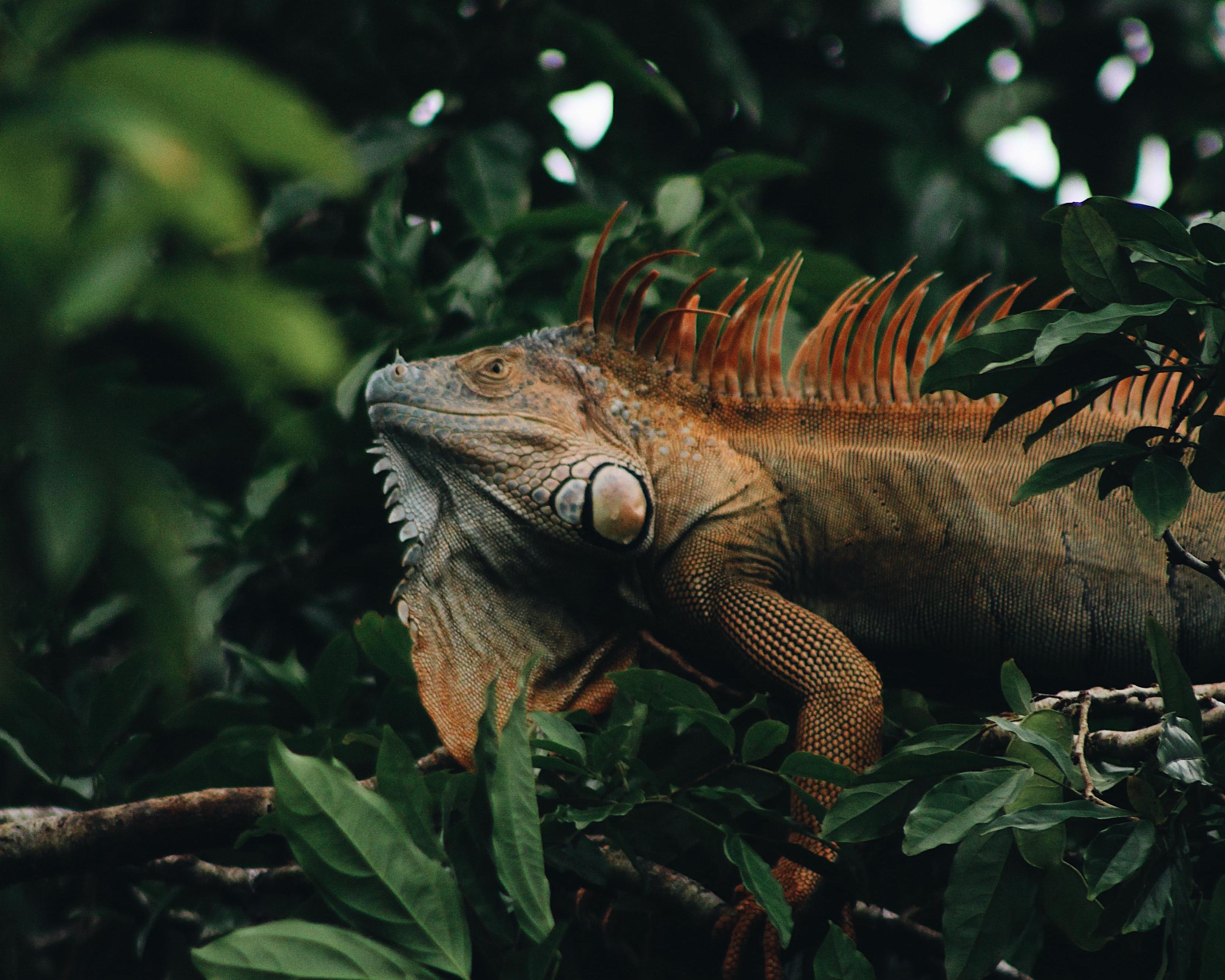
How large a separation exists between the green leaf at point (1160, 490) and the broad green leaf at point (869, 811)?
61cm

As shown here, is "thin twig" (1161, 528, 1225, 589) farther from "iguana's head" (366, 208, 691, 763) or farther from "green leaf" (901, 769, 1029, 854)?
"iguana's head" (366, 208, 691, 763)

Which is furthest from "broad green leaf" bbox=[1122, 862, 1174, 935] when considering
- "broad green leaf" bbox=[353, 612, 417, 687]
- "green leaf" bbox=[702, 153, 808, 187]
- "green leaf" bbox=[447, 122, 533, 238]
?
"green leaf" bbox=[447, 122, 533, 238]

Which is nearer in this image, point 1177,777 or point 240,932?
point 240,932

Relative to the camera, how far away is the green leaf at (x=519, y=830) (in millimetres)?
2018

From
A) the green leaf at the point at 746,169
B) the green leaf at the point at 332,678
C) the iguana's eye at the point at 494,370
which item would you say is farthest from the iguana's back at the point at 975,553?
the green leaf at the point at 746,169

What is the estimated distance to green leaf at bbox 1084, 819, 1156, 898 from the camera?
6.55ft

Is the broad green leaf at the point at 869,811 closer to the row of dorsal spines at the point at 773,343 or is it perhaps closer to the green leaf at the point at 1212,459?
the green leaf at the point at 1212,459

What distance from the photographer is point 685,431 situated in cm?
311

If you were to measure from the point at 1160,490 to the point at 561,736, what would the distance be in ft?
3.80

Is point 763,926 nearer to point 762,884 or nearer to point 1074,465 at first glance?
point 762,884

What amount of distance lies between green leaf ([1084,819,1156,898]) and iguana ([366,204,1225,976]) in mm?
680

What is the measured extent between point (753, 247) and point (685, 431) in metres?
1.20

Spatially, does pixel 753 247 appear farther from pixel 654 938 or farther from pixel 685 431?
pixel 654 938

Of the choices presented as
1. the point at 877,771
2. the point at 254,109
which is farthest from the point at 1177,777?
the point at 254,109
